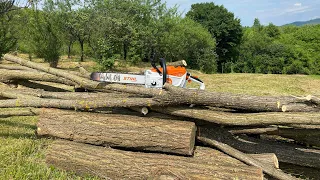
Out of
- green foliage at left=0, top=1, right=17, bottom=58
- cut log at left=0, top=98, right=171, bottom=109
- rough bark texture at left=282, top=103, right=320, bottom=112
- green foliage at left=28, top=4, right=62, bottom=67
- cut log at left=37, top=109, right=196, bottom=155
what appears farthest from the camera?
green foliage at left=28, top=4, right=62, bottom=67

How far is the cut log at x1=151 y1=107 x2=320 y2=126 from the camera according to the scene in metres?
3.11

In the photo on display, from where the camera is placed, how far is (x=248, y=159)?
3406 mm

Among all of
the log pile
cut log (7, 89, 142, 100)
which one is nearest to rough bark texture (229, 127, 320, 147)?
the log pile

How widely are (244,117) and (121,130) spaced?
4.92 ft

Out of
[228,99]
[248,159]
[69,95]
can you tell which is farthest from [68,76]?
[248,159]

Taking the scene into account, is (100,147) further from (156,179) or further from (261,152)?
(261,152)

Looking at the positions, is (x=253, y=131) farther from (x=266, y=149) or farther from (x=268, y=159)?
(x=268, y=159)

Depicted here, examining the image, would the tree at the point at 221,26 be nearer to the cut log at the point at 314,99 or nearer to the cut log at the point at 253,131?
the cut log at the point at 253,131

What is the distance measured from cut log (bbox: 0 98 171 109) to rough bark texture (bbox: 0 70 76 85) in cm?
48

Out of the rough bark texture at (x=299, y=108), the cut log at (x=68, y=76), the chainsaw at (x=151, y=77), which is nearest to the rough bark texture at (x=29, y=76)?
the cut log at (x=68, y=76)

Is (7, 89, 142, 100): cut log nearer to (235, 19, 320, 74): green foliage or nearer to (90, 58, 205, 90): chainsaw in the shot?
(90, 58, 205, 90): chainsaw

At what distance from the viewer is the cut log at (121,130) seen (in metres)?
3.40

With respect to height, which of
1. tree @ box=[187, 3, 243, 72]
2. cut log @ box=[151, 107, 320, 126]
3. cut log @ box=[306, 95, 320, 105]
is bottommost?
cut log @ box=[151, 107, 320, 126]

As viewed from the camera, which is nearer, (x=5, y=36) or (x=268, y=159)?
(x=268, y=159)
